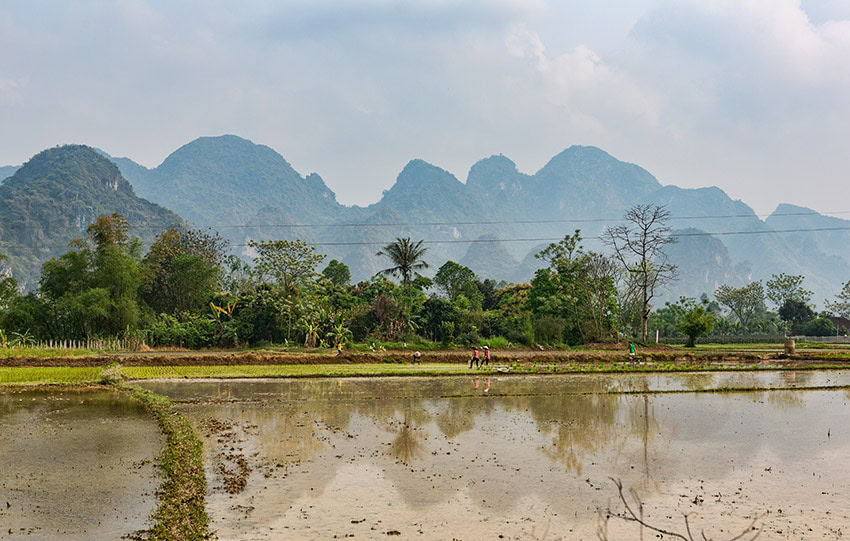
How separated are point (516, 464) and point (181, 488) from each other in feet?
18.3

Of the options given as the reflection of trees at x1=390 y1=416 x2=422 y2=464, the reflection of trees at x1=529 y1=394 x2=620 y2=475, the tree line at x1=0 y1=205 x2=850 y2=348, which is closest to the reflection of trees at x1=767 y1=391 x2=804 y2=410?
the reflection of trees at x1=529 y1=394 x2=620 y2=475

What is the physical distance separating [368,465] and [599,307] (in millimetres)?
42586

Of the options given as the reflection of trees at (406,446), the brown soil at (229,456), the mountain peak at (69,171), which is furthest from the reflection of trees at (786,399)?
the mountain peak at (69,171)

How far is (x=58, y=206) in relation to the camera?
170125 mm

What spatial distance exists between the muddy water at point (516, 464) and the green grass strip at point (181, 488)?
0.26 meters

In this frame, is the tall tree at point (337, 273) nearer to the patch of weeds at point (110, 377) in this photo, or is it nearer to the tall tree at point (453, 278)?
the tall tree at point (453, 278)

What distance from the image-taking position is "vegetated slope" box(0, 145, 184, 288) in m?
155

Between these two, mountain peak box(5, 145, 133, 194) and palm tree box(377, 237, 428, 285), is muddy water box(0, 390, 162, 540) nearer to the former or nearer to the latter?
palm tree box(377, 237, 428, 285)

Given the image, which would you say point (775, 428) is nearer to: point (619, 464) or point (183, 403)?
point (619, 464)

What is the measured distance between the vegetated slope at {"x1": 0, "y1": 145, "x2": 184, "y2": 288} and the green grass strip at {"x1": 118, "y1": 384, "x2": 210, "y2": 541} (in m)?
143

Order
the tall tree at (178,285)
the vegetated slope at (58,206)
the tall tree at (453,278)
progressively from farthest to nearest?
the vegetated slope at (58,206), the tall tree at (453,278), the tall tree at (178,285)

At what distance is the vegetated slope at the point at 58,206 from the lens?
155 metres

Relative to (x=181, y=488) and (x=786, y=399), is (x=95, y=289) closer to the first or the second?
(x=181, y=488)

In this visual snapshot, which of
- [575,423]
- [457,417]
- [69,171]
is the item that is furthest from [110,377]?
[69,171]
